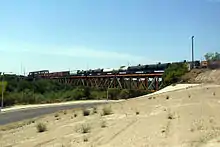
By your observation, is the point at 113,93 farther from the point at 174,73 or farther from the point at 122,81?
the point at 174,73

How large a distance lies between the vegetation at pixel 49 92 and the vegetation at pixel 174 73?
20283 mm

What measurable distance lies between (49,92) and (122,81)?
3513 centimetres

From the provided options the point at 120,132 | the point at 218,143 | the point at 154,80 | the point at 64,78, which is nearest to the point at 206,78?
the point at 154,80

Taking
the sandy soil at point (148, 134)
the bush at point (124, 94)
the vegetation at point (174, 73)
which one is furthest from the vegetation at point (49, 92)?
the sandy soil at point (148, 134)

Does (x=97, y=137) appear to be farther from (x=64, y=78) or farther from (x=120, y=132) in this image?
(x=64, y=78)

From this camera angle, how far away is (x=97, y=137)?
16266 mm

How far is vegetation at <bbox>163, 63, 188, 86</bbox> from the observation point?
5810 cm

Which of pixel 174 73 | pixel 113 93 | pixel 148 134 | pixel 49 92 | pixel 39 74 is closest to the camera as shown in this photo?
pixel 148 134

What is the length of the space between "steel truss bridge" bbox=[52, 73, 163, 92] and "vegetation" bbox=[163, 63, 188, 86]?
15.9ft

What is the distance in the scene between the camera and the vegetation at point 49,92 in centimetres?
9419

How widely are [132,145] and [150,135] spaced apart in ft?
4.90

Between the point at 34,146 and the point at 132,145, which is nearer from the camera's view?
the point at 132,145

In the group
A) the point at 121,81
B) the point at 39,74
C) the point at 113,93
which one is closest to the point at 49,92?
the point at 113,93

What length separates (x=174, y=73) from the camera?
59031 millimetres
